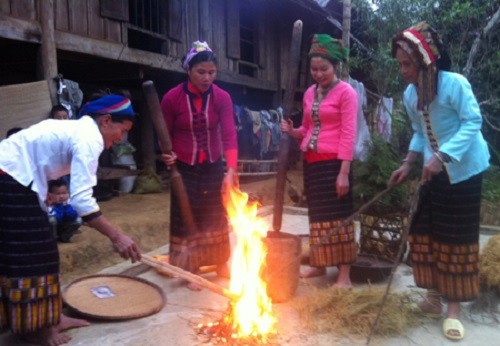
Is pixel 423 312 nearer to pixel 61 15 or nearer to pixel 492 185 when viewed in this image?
pixel 492 185

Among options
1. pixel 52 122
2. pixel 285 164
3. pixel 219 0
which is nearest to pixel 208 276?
pixel 285 164

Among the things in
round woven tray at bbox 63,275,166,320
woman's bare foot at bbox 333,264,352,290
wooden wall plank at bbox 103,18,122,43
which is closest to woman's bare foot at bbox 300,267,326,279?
woman's bare foot at bbox 333,264,352,290

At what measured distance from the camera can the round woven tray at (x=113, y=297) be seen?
321 centimetres

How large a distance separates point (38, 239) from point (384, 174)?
3752 mm

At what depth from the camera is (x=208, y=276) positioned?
4.18 meters

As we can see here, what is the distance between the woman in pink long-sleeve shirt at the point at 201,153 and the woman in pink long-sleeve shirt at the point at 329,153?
55 centimetres

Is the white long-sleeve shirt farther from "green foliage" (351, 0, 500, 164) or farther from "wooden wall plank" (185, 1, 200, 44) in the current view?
"green foliage" (351, 0, 500, 164)

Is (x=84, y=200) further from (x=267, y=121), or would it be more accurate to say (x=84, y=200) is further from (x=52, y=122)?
(x=267, y=121)

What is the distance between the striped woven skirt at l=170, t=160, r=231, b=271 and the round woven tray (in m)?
0.38

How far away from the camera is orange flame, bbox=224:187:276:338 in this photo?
293cm

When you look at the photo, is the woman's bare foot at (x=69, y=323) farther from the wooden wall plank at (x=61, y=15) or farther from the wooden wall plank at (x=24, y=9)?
the wooden wall plank at (x=61, y=15)

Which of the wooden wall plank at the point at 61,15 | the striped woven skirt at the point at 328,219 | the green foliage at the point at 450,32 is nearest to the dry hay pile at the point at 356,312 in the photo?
the striped woven skirt at the point at 328,219

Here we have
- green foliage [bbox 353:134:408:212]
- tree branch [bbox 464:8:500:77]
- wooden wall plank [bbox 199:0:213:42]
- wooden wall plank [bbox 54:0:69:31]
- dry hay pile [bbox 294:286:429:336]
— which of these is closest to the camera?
dry hay pile [bbox 294:286:429:336]

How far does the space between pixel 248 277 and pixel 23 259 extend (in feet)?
4.52
